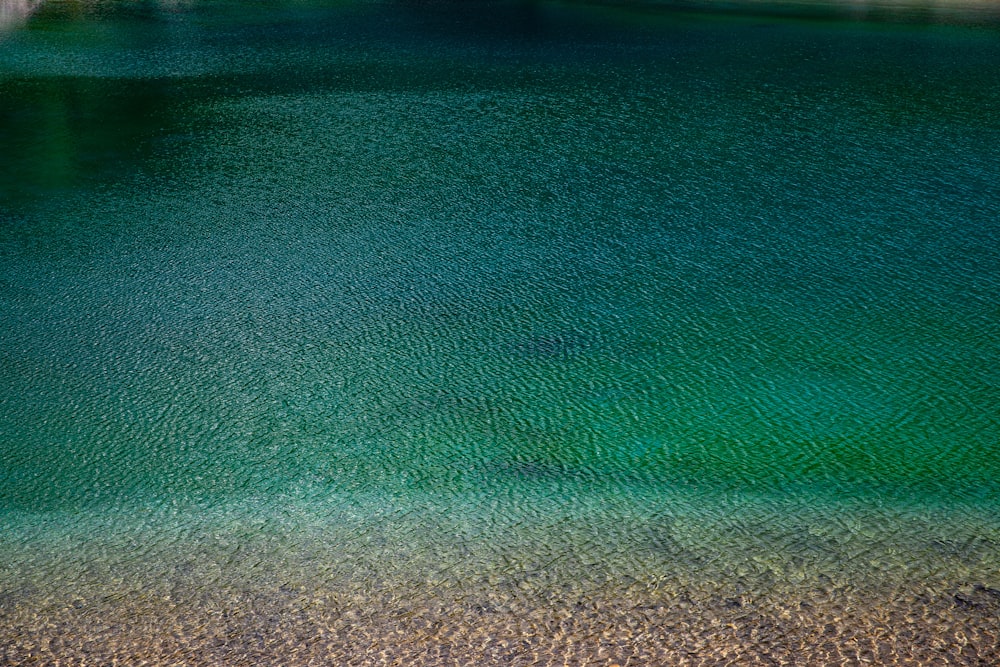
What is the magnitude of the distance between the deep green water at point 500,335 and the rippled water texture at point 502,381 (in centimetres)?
1

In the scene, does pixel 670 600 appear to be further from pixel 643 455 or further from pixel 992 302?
pixel 992 302

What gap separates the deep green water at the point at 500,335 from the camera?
6.84ft

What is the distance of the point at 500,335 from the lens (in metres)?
3.08

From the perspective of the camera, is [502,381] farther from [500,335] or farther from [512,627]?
[512,627]

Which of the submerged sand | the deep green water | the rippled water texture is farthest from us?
the deep green water

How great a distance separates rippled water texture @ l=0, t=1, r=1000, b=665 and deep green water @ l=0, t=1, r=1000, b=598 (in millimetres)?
13

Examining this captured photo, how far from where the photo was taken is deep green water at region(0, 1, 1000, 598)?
208 centimetres

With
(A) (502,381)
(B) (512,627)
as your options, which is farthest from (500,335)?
(B) (512,627)

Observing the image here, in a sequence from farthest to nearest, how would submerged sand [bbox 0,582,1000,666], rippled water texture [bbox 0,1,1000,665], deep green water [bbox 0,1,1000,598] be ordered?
deep green water [bbox 0,1,1000,598] < rippled water texture [bbox 0,1,1000,665] < submerged sand [bbox 0,582,1000,666]

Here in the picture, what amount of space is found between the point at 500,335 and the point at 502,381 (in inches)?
12.2

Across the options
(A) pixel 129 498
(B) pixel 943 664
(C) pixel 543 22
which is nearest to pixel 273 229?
(A) pixel 129 498

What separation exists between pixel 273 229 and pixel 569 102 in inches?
104

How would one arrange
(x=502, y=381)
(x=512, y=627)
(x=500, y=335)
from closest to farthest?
1. (x=512, y=627)
2. (x=502, y=381)
3. (x=500, y=335)

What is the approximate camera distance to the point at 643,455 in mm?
2424
